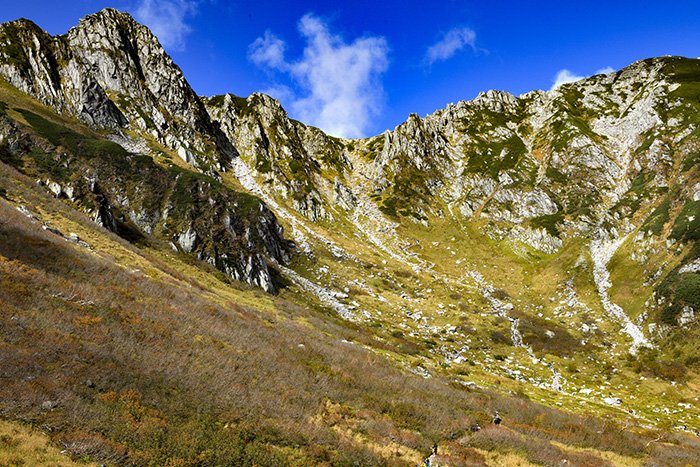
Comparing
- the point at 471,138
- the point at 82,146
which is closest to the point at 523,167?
the point at 471,138

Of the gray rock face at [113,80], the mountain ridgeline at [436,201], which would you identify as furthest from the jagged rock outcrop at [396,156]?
the mountain ridgeline at [436,201]

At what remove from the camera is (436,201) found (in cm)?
12344

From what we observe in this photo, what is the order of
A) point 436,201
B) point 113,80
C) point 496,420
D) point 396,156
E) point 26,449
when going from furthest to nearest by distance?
1. point 396,156
2. point 436,201
3. point 113,80
4. point 496,420
5. point 26,449

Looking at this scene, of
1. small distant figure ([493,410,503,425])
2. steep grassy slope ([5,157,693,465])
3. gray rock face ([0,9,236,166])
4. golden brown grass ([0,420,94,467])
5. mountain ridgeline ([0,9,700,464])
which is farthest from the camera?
gray rock face ([0,9,236,166])

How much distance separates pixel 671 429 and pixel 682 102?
12861 centimetres

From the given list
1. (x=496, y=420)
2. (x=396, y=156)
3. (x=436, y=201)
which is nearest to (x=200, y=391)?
(x=496, y=420)

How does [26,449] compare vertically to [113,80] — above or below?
below

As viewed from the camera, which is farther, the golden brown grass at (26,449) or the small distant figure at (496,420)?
the small distant figure at (496,420)

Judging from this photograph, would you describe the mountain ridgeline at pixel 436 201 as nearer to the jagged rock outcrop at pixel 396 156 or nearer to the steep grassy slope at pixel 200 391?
the jagged rock outcrop at pixel 396 156

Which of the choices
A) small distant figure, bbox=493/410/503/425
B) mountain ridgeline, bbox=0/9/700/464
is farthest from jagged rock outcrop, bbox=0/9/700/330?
small distant figure, bbox=493/410/503/425

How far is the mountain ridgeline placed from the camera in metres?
45.8

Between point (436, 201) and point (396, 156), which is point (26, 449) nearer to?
point (436, 201)

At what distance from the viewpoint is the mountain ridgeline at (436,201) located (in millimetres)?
45750

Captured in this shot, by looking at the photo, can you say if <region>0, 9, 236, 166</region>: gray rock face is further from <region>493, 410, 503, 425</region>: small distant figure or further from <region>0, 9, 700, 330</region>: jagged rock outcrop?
<region>493, 410, 503, 425</region>: small distant figure
